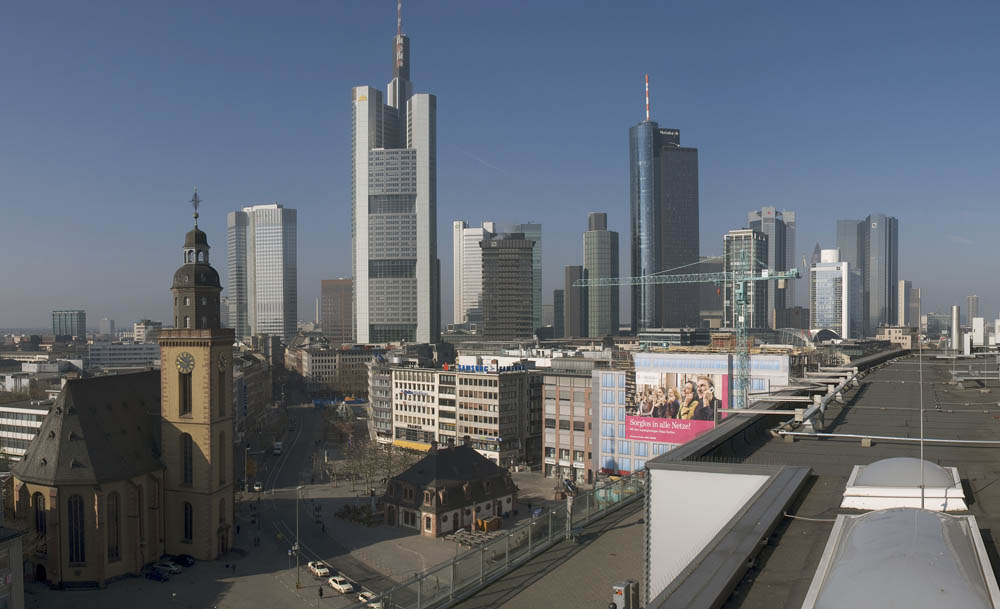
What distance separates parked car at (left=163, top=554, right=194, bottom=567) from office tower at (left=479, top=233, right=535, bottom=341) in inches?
5726

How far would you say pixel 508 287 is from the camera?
19162 centimetres

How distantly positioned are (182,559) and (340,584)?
1146 cm

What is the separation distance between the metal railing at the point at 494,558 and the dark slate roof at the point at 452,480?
1543 inches

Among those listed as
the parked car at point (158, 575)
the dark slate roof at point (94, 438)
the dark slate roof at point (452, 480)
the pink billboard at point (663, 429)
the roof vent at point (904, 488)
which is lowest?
the parked car at point (158, 575)

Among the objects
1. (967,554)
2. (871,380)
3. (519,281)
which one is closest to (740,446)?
(967,554)

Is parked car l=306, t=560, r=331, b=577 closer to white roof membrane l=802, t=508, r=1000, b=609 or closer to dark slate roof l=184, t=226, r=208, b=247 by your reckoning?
dark slate roof l=184, t=226, r=208, b=247

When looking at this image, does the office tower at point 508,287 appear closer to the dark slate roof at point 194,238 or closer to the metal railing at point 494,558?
the dark slate roof at point 194,238

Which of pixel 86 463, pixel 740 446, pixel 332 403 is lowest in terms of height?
Answer: pixel 332 403

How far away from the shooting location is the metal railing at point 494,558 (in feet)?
36.8

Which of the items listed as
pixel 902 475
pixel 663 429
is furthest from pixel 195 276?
pixel 902 475

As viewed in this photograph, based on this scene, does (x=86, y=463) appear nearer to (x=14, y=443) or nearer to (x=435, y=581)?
(x=14, y=443)

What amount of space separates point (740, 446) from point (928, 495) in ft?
22.3

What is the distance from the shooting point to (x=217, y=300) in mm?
48344

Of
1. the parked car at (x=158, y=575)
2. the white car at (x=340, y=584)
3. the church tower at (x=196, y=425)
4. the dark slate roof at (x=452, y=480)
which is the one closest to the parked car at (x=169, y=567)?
the parked car at (x=158, y=575)
